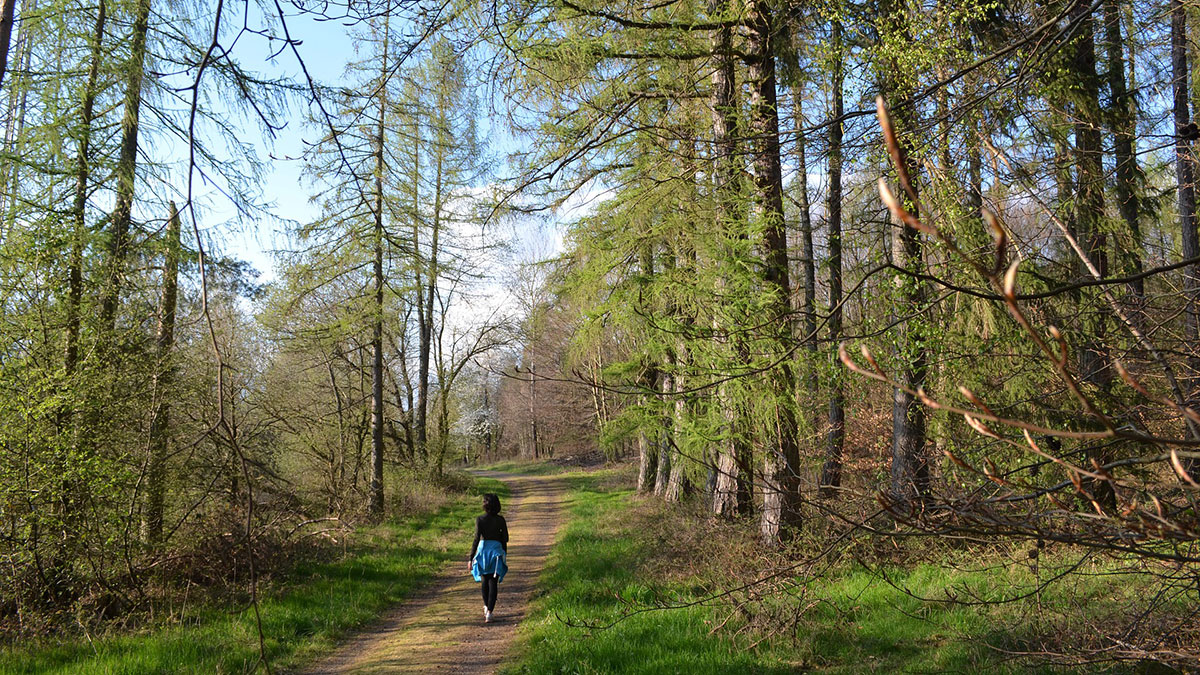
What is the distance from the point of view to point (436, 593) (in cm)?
939

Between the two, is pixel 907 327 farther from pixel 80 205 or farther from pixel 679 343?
pixel 80 205

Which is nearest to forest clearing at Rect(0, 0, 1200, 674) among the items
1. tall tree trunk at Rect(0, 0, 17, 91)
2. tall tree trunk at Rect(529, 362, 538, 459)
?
tall tree trunk at Rect(0, 0, 17, 91)

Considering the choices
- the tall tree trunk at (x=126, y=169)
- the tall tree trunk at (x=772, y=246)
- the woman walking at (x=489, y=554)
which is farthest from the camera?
the woman walking at (x=489, y=554)

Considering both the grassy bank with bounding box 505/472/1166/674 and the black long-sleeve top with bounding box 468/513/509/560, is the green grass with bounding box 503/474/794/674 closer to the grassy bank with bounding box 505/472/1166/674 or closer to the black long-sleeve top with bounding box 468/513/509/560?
the grassy bank with bounding box 505/472/1166/674

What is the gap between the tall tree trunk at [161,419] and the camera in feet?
23.9

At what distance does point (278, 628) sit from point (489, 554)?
235cm

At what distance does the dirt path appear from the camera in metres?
6.43

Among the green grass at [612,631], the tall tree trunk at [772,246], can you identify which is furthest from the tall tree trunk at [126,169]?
the tall tree trunk at [772,246]

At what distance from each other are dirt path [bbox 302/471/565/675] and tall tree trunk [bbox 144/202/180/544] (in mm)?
2665

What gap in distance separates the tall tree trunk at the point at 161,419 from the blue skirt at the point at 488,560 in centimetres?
358

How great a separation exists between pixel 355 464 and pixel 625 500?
22.5ft

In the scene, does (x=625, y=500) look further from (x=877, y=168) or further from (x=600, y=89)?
(x=877, y=168)

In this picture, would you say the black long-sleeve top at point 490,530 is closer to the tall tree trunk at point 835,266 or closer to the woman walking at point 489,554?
the woman walking at point 489,554

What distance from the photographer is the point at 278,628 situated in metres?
7.07
